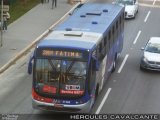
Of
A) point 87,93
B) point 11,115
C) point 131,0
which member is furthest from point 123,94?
point 131,0

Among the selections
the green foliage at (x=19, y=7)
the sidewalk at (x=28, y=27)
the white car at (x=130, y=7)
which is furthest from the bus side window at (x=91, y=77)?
the white car at (x=130, y=7)

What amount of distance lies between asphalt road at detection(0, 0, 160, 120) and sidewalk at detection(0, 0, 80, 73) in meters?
1.15

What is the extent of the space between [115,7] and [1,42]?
7.43 meters

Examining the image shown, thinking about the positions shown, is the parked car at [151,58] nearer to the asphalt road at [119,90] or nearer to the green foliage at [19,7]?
the asphalt road at [119,90]

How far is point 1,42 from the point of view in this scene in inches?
1236

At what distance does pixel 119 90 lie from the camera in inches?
968

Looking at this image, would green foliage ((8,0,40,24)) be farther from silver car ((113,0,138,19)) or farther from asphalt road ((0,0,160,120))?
asphalt road ((0,0,160,120))

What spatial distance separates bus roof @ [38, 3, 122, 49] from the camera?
68.2 ft

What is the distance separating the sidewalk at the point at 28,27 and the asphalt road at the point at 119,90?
115 centimetres

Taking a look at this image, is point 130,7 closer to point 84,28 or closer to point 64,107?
point 84,28

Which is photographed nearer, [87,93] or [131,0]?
[87,93]

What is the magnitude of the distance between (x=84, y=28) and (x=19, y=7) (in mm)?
19559

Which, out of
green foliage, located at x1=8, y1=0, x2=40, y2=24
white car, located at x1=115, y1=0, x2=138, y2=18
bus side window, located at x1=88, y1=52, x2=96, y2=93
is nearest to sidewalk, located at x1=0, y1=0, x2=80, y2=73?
green foliage, located at x1=8, y1=0, x2=40, y2=24

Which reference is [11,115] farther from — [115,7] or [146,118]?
[115,7]
